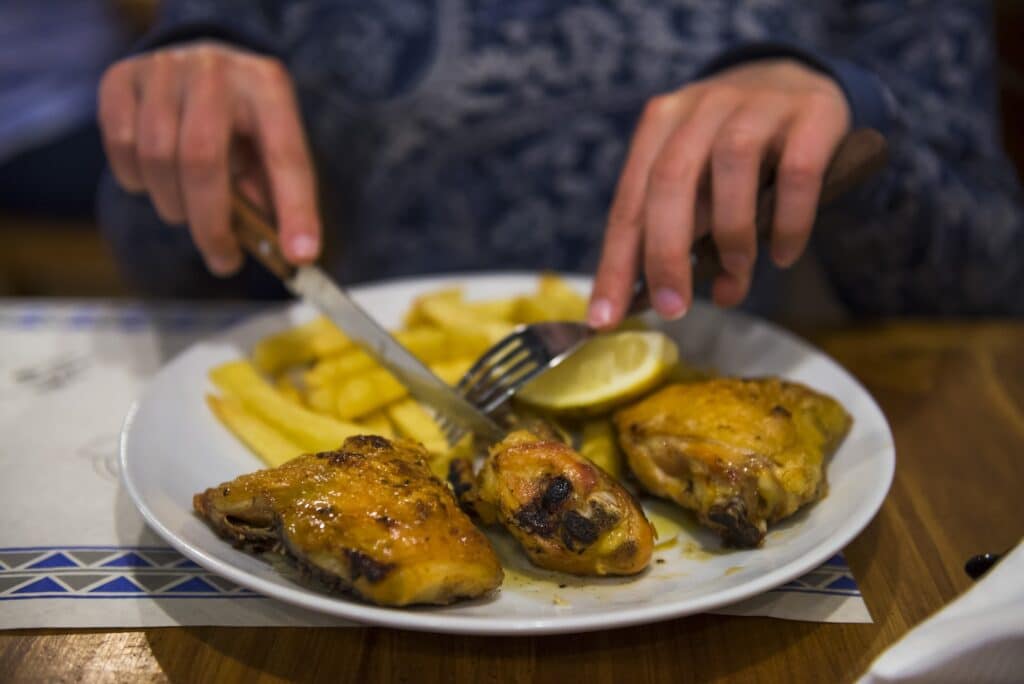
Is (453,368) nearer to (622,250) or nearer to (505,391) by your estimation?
(505,391)

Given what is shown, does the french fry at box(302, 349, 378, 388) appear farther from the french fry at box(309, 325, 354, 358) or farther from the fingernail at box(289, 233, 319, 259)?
the fingernail at box(289, 233, 319, 259)

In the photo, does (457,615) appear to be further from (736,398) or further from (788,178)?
(788,178)

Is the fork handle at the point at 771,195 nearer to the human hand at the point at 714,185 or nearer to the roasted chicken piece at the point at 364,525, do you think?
the human hand at the point at 714,185

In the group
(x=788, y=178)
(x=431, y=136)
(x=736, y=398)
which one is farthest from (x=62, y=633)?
(x=431, y=136)

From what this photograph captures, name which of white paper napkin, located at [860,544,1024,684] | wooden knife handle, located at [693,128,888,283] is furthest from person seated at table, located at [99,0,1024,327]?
white paper napkin, located at [860,544,1024,684]

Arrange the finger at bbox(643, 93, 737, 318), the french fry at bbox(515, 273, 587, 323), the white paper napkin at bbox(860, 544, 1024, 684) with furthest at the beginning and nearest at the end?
the french fry at bbox(515, 273, 587, 323) < the finger at bbox(643, 93, 737, 318) < the white paper napkin at bbox(860, 544, 1024, 684)

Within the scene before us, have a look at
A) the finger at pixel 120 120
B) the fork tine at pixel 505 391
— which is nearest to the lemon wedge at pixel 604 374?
the fork tine at pixel 505 391
